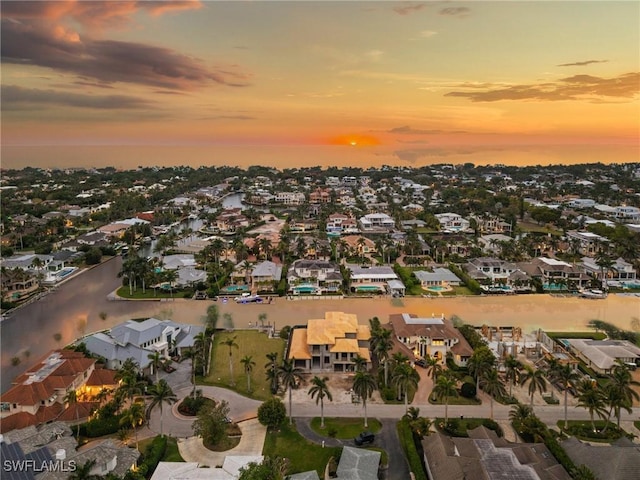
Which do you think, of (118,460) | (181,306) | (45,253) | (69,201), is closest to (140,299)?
(181,306)

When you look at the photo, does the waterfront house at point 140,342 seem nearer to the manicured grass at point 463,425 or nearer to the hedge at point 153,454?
the hedge at point 153,454

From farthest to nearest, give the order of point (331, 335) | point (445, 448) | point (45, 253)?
1. point (45, 253)
2. point (331, 335)
3. point (445, 448)

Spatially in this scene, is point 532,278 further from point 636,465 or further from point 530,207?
point 530,207

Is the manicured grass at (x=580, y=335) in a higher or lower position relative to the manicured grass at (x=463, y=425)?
higher

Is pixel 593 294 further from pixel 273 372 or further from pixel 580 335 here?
pixel 273 372

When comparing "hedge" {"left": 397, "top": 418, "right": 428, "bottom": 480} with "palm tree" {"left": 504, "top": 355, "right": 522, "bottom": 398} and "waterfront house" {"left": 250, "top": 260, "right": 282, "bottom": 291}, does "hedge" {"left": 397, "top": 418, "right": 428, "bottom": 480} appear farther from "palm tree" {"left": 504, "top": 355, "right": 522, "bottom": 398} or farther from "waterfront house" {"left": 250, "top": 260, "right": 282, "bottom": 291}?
"waterfront house" {"left": 250, "top": 260, "right": 282, "bottom": 291}

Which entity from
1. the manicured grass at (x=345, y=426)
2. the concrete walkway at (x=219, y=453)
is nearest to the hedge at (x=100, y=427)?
the concrete walkway at (x=219, y=453)

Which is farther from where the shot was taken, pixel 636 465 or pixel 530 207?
pixel 530 207
